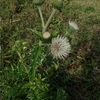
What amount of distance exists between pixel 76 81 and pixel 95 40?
1.00 metres

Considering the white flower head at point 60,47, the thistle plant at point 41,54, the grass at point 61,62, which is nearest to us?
the thistle plant at point 41,54

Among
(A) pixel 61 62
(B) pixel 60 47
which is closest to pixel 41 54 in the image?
(B) pixel 60 47

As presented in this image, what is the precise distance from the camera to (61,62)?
12.4 ft

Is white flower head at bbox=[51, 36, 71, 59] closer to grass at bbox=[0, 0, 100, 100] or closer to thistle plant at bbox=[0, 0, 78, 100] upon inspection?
thistle plant at bbox=[0, 0, 78, 100]

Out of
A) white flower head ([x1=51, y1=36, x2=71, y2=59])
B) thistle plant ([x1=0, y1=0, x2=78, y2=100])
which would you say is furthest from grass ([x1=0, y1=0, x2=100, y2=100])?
white flower head ([x1=51, y1=36, x2=71, y2=59])

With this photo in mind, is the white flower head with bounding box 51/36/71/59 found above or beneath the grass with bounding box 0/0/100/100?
above

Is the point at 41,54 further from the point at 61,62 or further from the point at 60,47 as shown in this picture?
the point at 61,62

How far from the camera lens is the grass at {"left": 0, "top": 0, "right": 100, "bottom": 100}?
2.90m

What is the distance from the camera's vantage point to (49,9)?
16.0ft

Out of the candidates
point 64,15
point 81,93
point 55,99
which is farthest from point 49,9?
point 55,99

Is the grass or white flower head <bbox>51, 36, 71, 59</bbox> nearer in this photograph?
white flower head <bbox>51, 36, 71, 59</bbox>

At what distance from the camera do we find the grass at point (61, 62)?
2.90 m

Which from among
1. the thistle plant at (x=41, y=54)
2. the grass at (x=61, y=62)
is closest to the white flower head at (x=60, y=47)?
the thistle plant at (x=41, y=54)

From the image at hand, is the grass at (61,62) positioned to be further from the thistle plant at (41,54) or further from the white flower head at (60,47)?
the white flower head at (60,47)
